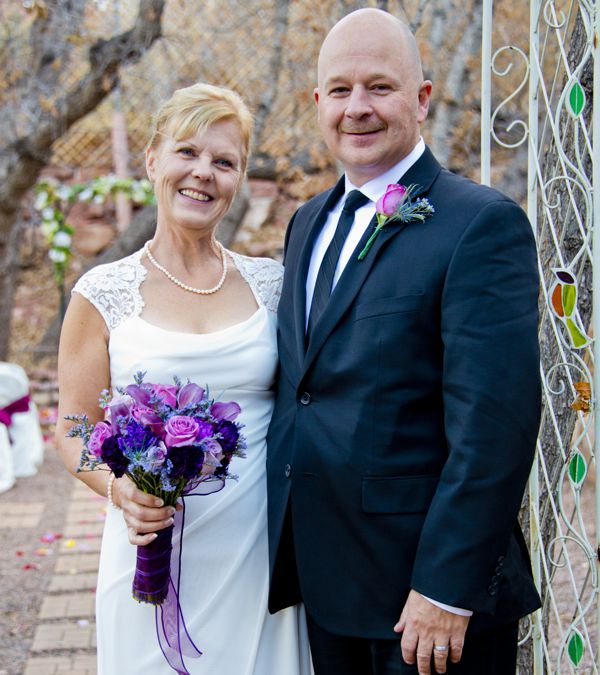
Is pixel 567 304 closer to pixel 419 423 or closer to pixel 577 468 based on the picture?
pixel 577 468

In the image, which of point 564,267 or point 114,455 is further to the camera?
point 564,267

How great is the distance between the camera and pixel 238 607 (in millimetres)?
2648

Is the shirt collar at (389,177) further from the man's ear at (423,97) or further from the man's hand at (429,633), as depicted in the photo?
the man's hand at (429,633)

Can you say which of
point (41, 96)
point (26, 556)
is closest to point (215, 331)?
point (26, 556)

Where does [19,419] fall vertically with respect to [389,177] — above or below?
below

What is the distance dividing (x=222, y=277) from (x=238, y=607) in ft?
3.41

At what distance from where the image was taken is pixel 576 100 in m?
2.73

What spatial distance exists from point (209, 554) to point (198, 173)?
3.77 feet

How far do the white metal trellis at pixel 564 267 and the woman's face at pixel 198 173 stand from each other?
0.90 m

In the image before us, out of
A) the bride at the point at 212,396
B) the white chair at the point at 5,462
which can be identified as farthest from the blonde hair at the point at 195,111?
the white chair at the point at 5,462

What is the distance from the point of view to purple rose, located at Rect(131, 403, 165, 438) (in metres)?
2.12

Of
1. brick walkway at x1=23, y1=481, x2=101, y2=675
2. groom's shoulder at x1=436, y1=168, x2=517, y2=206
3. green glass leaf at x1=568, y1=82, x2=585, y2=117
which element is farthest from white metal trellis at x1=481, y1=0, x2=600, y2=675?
brick walkway at x1=23, y1=481, x2=101, y2=675

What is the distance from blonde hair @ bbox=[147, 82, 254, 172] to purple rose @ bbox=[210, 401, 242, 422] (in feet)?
3.02

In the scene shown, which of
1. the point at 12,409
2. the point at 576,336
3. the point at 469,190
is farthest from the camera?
the point at 12,409
